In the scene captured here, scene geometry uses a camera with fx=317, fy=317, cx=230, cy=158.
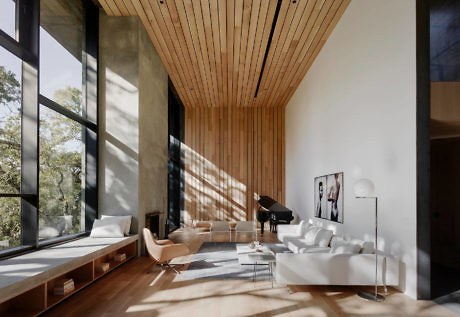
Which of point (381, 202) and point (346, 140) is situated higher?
point (346, 140)

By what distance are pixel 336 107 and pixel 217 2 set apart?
320 centimetres

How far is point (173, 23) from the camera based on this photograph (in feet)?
20.8

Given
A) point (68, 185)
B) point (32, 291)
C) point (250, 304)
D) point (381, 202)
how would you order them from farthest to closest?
1. point (68, 185)
2. point (381, 202)
3. point (250, 304)
4. point (32, 291)

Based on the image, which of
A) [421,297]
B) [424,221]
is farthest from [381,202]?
[421,297]

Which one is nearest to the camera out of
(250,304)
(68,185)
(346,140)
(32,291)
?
(32,291)

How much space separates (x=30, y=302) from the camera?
349 centimetres

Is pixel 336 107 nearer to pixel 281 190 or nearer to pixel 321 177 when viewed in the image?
pixel 321 177

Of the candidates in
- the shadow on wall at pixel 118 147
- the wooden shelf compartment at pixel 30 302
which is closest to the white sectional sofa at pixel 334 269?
the wooden shelf compartment at pixel 30 302

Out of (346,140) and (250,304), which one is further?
(346,140)

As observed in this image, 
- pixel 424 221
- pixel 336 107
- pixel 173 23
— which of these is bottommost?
pixel 424 221

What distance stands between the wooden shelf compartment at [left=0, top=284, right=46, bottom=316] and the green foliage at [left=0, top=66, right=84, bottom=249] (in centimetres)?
90

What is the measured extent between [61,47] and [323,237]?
5862 millimetres

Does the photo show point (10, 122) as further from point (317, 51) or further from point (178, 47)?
point (317, 51)

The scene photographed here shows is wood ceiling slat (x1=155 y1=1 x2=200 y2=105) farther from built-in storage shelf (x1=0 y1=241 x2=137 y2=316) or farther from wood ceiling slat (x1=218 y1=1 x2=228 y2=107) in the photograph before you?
built-in storage shelf (x1=0 y1=241 x2=137 y2=316)
